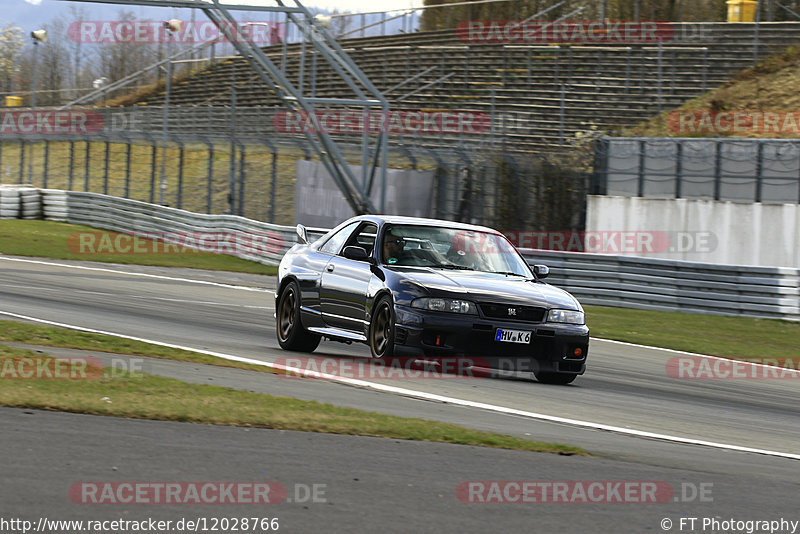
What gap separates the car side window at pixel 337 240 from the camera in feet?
38.4

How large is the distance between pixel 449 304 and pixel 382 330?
80 cm

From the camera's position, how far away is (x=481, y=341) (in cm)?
1001

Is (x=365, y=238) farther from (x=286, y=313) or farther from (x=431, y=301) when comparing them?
(x=431, y=301)

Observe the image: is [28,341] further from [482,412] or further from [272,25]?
[272,25]

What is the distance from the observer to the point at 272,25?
49.0 m

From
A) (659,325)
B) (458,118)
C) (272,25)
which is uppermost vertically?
(272,25)

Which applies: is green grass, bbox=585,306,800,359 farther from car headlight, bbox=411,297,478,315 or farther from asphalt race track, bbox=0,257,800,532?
car headlight, bbox=411,297,478,315

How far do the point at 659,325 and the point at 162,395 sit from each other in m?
12.3

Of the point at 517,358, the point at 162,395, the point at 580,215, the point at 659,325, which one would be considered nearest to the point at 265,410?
the point at 162,395

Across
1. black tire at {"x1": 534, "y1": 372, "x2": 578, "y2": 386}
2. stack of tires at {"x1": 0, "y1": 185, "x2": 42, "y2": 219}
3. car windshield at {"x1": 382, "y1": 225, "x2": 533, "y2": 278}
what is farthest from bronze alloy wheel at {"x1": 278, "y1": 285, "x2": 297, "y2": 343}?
stack of tires at {"x1": 0, "y1": 185, "x2": 42, "y2": 219}

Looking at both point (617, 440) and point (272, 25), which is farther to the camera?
point (272, 25)

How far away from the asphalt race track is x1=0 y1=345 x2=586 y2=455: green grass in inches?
9.1

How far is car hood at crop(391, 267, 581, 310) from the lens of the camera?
10062 millimetres

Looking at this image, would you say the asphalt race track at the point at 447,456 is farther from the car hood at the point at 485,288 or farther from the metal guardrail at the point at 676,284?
the metal guardrail at the point at 676,284
